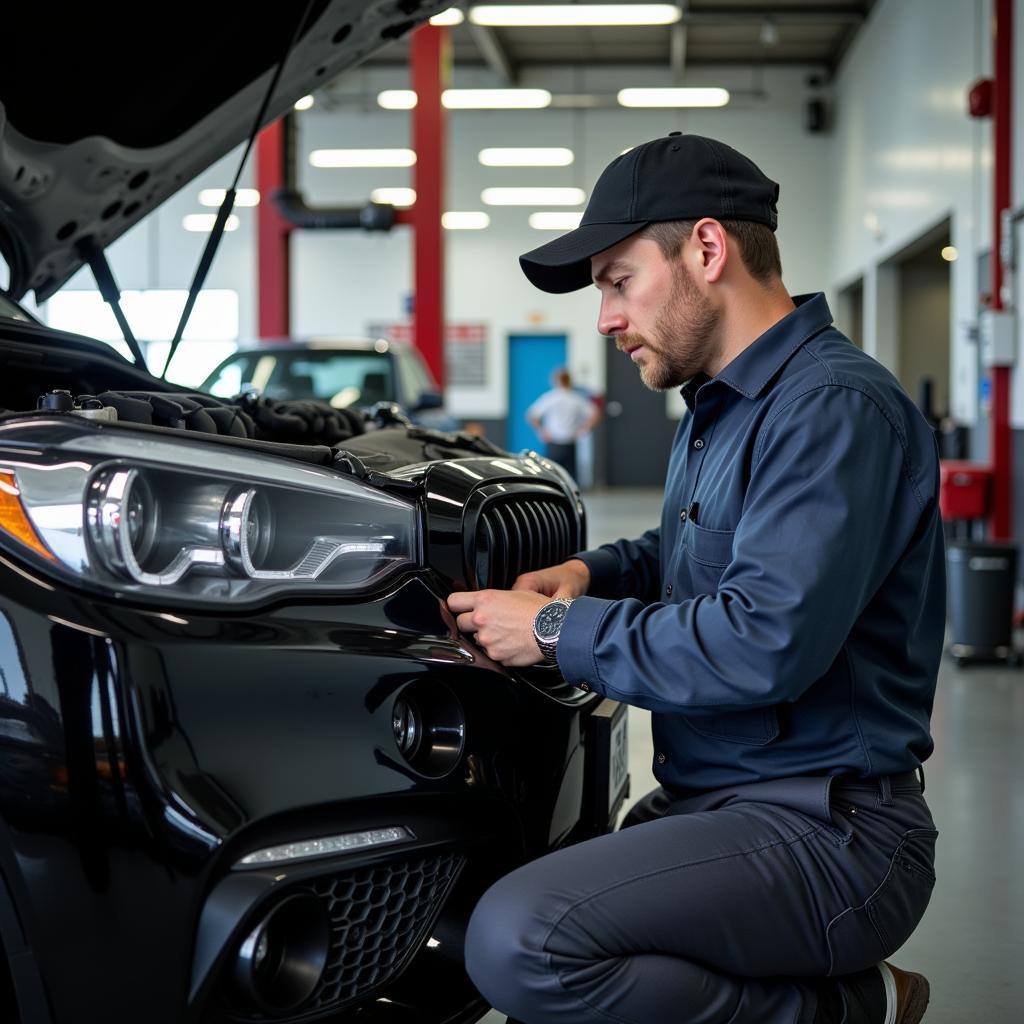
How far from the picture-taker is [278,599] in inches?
43.0

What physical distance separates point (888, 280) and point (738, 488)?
12.6 m

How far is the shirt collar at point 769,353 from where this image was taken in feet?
4.65

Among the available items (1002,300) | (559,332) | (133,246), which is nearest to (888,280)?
(559,332)

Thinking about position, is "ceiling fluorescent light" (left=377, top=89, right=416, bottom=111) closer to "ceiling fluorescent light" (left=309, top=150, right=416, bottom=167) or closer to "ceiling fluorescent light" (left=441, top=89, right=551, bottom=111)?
"ceiling fluorescent light" (left=441, top=89, right=551, bottom=111)

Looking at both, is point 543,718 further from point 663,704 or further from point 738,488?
point 738,488

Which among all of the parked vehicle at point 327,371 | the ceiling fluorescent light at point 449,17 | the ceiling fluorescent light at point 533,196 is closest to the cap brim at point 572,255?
the parked vehicle at point 327,371

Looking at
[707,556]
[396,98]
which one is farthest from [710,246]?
[396,98]

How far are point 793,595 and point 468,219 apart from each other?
653 inches

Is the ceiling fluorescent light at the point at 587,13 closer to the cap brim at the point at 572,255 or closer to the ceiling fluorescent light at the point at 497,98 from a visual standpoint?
the ceiling fluorescent light at the point at 497,98

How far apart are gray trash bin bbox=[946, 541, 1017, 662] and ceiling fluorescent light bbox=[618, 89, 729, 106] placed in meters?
9.40

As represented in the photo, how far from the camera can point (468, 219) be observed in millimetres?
17188

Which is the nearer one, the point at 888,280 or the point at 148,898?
the point at 148,898

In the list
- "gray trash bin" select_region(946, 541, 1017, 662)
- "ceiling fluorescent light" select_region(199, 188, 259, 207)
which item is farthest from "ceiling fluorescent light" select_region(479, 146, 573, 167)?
"gray trash bin" select_region(946, 541, 1017, 662)

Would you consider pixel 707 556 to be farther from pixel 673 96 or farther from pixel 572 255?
pixel 673 96
